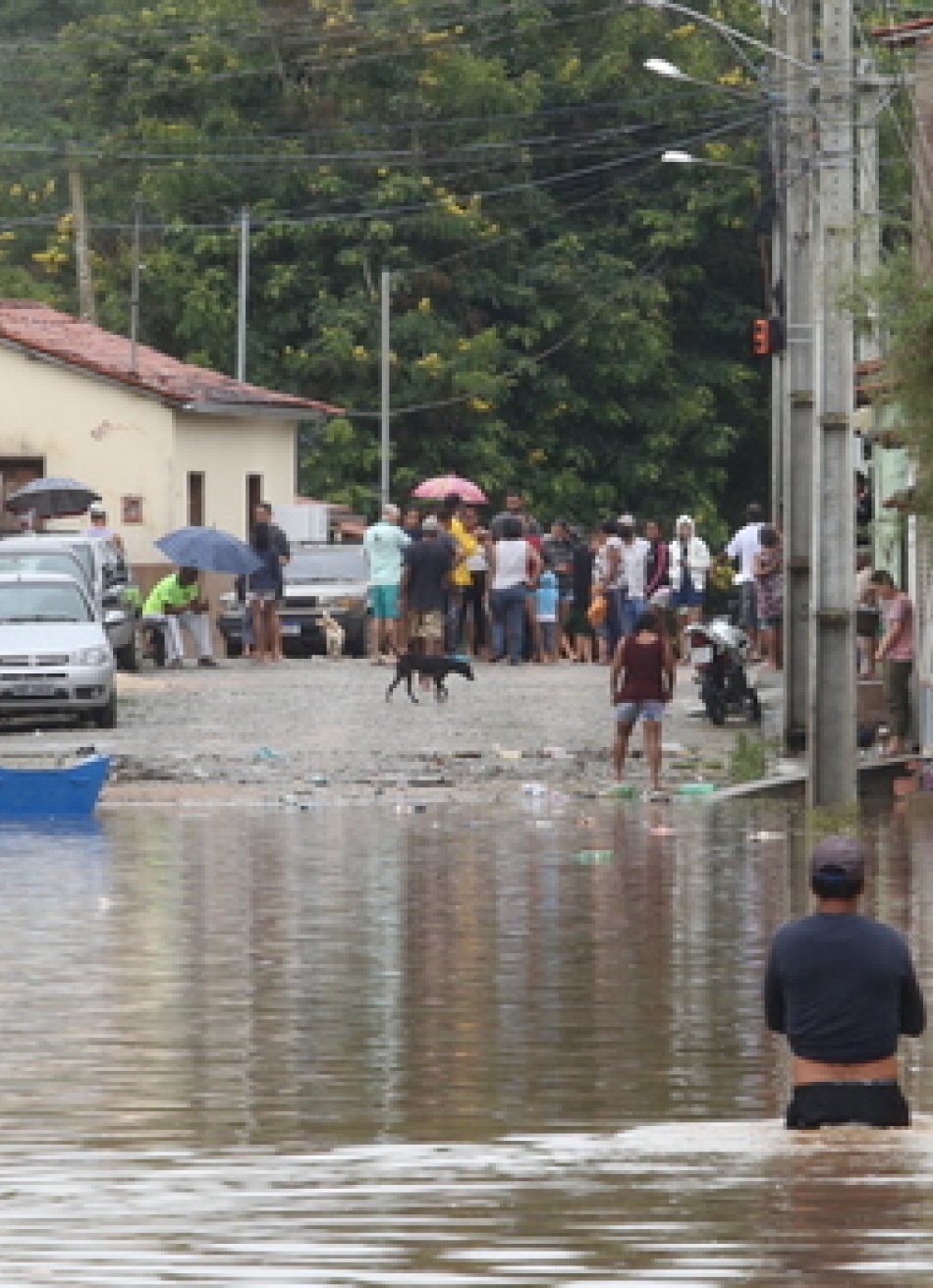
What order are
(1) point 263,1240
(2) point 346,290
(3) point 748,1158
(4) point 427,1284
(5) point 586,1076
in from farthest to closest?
(2) point 346,290 → (5) point 586,1076 → (3) point 748,1158 → (1) point 263,1240 → (4) point 427,1284

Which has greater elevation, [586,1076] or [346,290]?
[346,290]

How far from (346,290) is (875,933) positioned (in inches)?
2469

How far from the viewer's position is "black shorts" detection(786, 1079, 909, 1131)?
11828mm

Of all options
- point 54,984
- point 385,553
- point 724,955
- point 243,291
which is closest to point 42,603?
point 385,553

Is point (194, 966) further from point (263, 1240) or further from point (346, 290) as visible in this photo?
point (346, 290)

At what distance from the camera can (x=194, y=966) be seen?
61.1ft

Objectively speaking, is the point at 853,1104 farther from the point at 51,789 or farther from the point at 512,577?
the point at 512,577

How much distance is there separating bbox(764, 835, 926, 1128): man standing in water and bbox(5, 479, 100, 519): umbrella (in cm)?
4398

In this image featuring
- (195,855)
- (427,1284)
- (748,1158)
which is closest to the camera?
(427,1284)

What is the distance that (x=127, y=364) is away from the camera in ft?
210

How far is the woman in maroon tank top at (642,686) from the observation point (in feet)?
103

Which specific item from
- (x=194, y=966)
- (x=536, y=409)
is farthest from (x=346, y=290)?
(x=194, y=966)

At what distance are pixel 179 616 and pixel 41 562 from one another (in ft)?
22.2

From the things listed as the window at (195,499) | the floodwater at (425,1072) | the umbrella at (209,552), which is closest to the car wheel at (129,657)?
the umbrella at (209,552)
